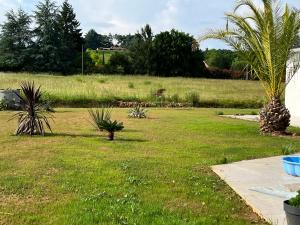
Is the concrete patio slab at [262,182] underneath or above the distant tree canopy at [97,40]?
underneath

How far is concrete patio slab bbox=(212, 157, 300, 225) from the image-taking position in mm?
5688

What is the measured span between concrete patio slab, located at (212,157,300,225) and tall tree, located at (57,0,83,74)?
6039cm

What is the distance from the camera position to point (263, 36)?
45.6ft

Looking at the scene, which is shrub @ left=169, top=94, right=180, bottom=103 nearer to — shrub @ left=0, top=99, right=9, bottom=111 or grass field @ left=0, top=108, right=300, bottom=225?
shrub @ left=0, top=99, right=9, bottom=111

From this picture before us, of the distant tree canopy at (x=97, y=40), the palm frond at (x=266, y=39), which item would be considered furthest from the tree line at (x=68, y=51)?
the palm frond at (x=266, y=39)

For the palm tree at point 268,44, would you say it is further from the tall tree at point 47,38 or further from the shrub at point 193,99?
the tall tree at point 47,38

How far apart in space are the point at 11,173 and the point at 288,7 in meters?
9.56

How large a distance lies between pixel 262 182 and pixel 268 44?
7.41m

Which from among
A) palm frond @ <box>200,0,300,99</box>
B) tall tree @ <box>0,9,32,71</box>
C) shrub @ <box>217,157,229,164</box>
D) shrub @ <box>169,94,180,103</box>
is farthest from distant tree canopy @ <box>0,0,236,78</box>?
shrub @ <box>217,157,229,164</box>

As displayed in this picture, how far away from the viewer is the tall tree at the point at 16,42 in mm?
67250

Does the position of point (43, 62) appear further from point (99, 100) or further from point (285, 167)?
point (285, 167)

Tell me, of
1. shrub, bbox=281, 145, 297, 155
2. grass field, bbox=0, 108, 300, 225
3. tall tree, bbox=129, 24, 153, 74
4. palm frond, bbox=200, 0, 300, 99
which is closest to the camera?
grass field, bbox=0, 108, 300, 225

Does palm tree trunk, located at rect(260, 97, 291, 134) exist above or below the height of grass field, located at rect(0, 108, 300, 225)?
above

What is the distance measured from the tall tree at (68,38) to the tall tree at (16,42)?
4645mm
